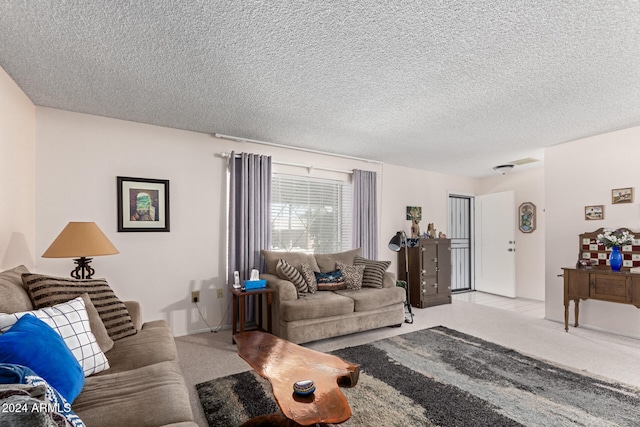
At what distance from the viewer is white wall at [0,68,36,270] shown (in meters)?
2.37

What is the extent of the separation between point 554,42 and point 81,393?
3.26m

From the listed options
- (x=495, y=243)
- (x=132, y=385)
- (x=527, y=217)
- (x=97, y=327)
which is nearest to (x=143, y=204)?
(x=97, y=327)

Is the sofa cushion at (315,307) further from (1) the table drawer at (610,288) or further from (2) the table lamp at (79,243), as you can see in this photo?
(1) the table drawer at (610,288)

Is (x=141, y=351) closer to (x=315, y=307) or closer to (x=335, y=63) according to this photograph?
(x=315, y=307)

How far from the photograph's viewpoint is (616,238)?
11.5ft

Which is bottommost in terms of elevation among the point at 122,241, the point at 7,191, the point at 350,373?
the point at 350,373

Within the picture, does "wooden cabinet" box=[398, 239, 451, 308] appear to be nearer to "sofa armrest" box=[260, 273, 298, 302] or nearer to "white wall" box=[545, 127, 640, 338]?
"white wall" box=[545, 127, 640, 338]

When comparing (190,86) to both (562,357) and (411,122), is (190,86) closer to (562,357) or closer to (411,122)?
(411,122)

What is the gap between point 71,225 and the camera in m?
2.61

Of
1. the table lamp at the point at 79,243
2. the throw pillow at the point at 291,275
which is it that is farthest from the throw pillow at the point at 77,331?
the throw pillow at the point at 291,275

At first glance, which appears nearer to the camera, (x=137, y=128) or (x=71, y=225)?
(x=71, y=225)

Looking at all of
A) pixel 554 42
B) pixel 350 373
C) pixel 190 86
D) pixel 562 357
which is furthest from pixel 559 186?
pixel 190 86

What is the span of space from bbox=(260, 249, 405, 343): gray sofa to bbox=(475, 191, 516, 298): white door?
3.18m

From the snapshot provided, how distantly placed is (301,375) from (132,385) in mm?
847
